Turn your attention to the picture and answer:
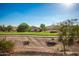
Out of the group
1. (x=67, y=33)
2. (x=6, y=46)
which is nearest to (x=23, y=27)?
(x=6, y=46)

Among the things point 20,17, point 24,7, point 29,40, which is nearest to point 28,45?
point 29,40

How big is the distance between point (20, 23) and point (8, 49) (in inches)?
13.3

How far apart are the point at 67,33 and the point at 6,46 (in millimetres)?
732

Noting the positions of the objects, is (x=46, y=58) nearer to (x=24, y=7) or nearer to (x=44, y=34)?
(x=44, y=34)

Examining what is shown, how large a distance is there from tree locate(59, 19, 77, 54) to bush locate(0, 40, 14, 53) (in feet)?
1.93

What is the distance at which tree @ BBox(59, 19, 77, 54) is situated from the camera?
1.73 m

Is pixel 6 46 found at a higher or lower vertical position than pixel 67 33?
lower

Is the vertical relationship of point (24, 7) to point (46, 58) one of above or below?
above

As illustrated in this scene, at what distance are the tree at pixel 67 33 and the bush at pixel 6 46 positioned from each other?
59 cm

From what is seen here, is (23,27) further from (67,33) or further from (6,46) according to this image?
(67,33)

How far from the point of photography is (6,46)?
175 centimetres

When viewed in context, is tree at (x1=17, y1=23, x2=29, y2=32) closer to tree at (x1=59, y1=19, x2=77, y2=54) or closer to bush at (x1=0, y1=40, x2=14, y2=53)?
bush at (x1=0, y1=40, x2=14, y2=53)

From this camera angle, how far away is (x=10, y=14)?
1754 millimetres

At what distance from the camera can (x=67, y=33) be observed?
1.73 metres
